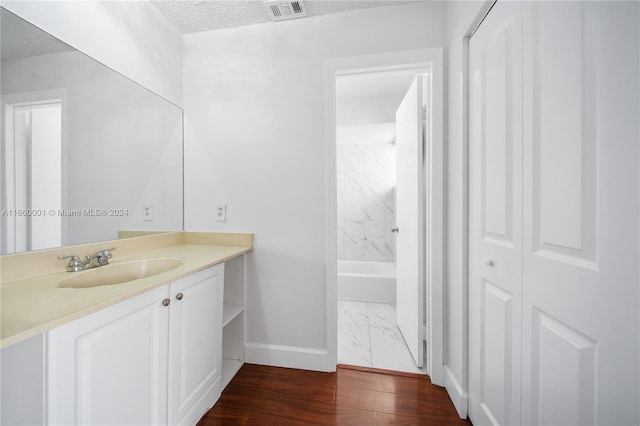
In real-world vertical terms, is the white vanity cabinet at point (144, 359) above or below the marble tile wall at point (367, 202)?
below

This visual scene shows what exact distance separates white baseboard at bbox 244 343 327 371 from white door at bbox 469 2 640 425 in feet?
3.08

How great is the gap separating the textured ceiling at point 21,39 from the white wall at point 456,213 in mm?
1956

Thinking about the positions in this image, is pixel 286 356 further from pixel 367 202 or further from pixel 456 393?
pixel 367 202

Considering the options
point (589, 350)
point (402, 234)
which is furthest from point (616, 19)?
point (402, 234)

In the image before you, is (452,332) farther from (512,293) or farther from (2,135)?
(2,135)

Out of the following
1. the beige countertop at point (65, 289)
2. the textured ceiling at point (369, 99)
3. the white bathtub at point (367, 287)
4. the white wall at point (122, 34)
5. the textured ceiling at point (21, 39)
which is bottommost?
the white bathtub at point (367, 287)

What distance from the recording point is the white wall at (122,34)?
45.2 inches

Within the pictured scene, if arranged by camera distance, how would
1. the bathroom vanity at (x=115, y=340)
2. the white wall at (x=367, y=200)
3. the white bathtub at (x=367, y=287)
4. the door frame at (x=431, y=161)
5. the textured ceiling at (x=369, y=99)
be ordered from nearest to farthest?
the bathroom vanity at (x=115, y=340), the door frame at (x=431, y=161), the textured ceiling at (x=369, y=99), the white bathtub at (x=367, y=287), the white wall at (x=367, y=200)

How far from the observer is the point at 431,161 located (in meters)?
1.58

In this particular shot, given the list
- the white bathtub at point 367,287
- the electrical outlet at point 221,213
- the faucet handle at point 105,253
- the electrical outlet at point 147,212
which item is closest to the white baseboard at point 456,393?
the white bathtub at point 367,287

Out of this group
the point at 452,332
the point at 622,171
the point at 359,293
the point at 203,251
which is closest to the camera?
the point at 622,171

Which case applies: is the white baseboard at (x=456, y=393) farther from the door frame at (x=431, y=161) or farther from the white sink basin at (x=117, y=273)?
the white sink basin at (x=117, y=273)

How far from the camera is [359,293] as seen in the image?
9.56 ft

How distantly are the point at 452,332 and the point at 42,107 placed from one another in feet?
7.74
